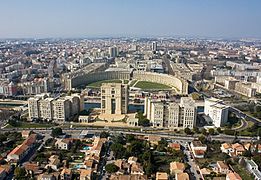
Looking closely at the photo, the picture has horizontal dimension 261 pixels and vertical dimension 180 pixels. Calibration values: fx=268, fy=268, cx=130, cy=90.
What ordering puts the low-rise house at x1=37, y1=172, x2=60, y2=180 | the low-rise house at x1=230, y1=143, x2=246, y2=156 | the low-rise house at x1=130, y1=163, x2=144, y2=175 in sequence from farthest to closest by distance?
the low-rise house at x1=230, y1=143, x2=246, y2=156, the low-rise house at x1=130, y1=163, x2=144, y2=175, the low-rise house at x1=37, y1=172, x2=60, y2=180

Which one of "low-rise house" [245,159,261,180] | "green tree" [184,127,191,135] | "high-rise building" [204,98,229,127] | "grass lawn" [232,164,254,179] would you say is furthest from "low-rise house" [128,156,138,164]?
"high-rise building" [204,98,229,127]

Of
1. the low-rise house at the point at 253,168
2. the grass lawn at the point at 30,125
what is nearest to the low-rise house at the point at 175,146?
the low-rise house at the point at 253,168

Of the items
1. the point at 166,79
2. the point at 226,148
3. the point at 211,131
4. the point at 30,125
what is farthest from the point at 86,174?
the point at 166,79

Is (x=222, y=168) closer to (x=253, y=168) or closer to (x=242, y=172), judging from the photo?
(x=242, y=172)

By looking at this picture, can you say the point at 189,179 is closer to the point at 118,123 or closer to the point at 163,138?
the point at 163,138

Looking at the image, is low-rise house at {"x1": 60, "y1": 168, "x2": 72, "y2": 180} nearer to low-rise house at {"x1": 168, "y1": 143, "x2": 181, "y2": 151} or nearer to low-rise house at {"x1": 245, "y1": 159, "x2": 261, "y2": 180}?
low-rise house at {"x1": 168, "y1": 143, "x2": 181, "y2": 151}

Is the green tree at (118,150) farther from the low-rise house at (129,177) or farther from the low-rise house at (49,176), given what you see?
the low-rise house at (49,176)

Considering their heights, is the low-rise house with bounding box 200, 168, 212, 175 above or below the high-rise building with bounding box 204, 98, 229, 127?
below

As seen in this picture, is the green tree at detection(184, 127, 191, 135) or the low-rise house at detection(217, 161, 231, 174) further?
the green tree at detection(184, 127, 191, 135)
